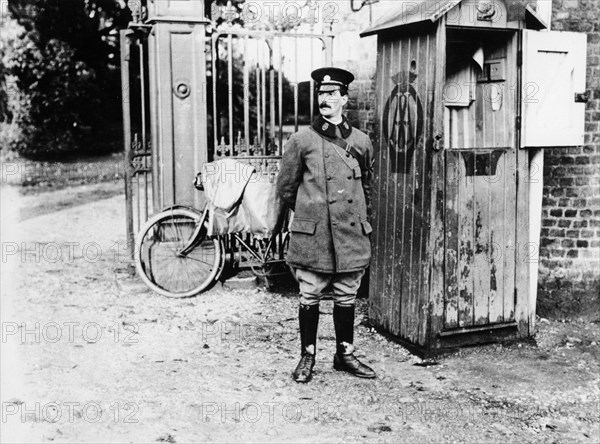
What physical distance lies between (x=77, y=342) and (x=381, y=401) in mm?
2716

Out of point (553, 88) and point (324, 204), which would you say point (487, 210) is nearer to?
point (553, 88)

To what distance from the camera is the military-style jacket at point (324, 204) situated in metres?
5.24

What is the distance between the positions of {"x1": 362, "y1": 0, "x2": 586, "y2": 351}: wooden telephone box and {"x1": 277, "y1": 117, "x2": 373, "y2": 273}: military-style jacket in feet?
2.46

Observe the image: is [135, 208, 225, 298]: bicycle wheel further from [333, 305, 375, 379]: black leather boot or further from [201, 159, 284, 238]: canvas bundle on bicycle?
[333, 305, 375, 379]: black leather boot

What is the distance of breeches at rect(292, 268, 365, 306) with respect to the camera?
5344mm

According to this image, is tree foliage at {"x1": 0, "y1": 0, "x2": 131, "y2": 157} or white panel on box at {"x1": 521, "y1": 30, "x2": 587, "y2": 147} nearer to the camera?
white panel on box at {"x1": 521, "y1": 30, "x2": 587, "y2": 147}


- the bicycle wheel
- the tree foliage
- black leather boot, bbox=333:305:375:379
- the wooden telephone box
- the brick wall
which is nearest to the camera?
black leather boot, bbox=333:305:375:379

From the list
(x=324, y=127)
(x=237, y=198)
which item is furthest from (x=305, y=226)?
(x=237, y=198)

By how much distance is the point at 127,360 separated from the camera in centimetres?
575

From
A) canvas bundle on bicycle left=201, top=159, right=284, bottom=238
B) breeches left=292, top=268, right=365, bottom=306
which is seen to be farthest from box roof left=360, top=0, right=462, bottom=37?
breeches left=292, top=268, right=365, bottom=306

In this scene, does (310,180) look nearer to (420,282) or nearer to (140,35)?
(420,282)

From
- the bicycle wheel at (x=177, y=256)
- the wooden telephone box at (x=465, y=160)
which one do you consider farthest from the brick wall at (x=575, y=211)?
the bicycle wheel at (x=177, y=256)

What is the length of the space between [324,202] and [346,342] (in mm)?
1077

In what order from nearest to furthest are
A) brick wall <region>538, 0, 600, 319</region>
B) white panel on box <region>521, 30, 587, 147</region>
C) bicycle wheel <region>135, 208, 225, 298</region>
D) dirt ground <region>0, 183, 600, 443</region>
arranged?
dirt ground <region>0, 183, 600, 443</region> < white panel on box <region>521, 30, 587, 147</region> < brick wall <region>538, 0, 600, 319</region> < bicycle wheel <region>135, 208, 225, 298</region>
